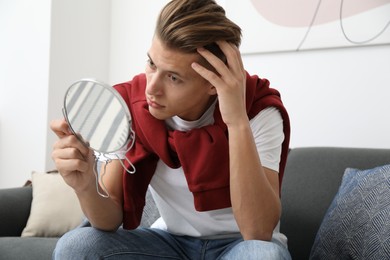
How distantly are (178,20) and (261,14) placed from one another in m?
1.12

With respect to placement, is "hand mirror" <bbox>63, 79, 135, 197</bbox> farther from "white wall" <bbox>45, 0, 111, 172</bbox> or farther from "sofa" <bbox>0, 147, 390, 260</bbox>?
"white wall" <bbox>45, 0, 111, 172</bbox>

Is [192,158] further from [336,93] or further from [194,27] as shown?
[336,93]

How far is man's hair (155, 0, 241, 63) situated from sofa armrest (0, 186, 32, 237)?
115 centimetres

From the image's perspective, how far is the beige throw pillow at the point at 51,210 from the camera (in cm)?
203

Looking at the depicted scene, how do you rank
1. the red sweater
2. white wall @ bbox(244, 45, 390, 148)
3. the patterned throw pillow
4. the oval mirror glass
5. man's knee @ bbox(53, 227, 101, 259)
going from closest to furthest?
the oval mirror glass, man's knee @ bbox(53, 227, 101, 259), the red sweater, the patterned throw pillow, white wall @ bbox(244, 45, 390, 148)

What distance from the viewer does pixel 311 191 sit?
178cm

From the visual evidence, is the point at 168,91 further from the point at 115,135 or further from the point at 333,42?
the point at 333,42

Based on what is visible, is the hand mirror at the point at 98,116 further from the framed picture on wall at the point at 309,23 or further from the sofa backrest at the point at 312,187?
the framed picture on wall at the point at 309,23

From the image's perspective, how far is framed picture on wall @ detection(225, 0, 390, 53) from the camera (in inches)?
76.8

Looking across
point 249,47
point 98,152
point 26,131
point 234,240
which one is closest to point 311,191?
point 234,240

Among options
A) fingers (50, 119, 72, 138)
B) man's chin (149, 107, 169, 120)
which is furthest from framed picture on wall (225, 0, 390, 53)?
fingers (50, 119, 72, 138)

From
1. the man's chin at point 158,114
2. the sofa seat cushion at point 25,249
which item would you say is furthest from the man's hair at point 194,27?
the sofa seat cushion at point 25,249

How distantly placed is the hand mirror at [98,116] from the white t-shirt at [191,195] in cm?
29

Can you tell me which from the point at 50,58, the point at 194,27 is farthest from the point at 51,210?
the point at 194,27
